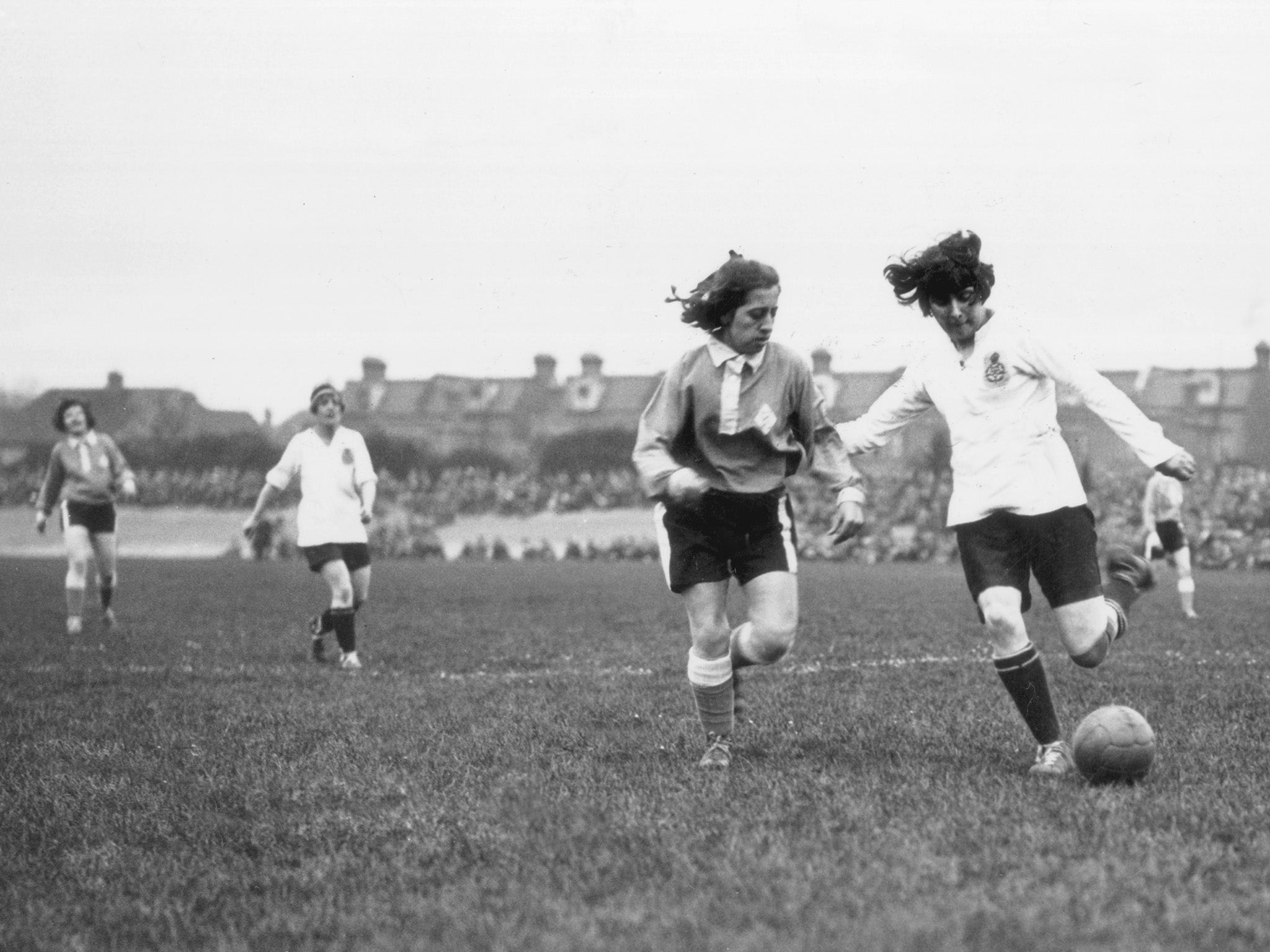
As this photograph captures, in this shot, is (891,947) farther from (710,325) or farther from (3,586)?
(3,586)

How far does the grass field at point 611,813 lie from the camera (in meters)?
3.64

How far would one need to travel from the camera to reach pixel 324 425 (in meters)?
10.9

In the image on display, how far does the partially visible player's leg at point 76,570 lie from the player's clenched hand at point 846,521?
9689 mm

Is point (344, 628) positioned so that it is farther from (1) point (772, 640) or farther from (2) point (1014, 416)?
(2) point (1014, 416)

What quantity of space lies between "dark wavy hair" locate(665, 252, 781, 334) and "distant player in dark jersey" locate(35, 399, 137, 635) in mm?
8898

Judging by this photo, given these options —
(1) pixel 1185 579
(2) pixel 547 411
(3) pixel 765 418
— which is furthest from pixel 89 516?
(2) pixel 547 411

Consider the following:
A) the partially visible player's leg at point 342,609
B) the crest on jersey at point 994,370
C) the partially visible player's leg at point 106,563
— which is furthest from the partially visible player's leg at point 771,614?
the partially visible player's leg at point 106,563

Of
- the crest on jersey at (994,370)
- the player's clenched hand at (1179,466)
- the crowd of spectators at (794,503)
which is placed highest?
the crest on jersey at (994,370)

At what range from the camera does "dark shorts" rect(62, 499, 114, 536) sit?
13.7 m

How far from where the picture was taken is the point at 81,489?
1359cm

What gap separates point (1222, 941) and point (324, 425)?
8.48 metres

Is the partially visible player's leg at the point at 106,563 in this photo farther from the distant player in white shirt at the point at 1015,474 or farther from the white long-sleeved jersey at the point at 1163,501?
Answer: the white long-sleeved jersey at the point at 1163,501

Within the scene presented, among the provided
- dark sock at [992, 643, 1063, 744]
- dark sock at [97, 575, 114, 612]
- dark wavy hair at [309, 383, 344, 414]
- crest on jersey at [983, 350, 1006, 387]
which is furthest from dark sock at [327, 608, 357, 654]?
crest on jersey at [983, 350, 1006, 387]

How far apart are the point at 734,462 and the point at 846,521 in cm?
49
